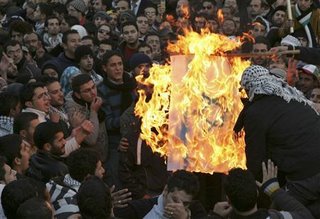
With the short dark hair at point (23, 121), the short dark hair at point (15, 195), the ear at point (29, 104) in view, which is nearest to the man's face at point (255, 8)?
the ear at point (29, 104)

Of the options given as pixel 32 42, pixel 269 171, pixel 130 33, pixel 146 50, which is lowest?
pixel 269 171

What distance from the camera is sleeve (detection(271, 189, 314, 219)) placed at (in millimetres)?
6516

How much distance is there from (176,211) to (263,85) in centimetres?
200

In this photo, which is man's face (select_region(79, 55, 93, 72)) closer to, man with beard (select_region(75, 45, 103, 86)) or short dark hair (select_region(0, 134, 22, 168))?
man with beard (select_region(75, 45, 103, 86))

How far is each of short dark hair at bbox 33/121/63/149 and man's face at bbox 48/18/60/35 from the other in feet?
22.3

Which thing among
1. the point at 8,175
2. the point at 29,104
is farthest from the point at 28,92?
the point at 8,175

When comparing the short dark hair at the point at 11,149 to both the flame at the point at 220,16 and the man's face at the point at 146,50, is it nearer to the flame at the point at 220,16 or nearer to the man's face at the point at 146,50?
the man's face at the point at 146,50

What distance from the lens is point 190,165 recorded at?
28.9ft

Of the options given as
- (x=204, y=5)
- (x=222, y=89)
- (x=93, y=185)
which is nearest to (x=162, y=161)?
(x=222, y=89)

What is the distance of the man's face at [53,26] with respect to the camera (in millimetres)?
14820

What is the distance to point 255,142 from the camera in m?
8.05

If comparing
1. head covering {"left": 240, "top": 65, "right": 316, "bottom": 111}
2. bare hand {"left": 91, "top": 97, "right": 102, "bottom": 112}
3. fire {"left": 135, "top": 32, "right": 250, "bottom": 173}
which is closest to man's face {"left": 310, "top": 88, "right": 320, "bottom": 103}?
fire {"left": 135, "top": 32, "right": 250, "bottom": 173}

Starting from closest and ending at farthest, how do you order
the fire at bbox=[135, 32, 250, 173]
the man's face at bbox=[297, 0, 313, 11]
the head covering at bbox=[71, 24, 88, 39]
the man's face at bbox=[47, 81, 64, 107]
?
the fire at bbox=[135, 32, 250, 173], the man's face at bbox=[47, 81, 64, 107], the man's face at bbox=[297, 0, 313, 11], the head covering at bbox=[71, 24, 88, 39]

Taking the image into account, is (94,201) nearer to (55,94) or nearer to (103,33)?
(55,94)
